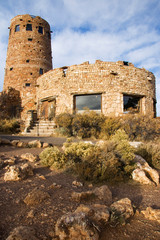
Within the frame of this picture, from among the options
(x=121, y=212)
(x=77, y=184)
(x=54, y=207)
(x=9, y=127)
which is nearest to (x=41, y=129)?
(x=9, y=127)

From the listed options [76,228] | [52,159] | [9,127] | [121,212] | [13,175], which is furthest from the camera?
[9,127]

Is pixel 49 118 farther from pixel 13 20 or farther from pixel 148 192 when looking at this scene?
pixel 13 20

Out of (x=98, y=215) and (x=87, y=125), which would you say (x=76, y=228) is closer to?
(x=98, y=215)

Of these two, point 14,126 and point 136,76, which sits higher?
point 136,76

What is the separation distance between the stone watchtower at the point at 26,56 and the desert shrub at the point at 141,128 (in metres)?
12.6

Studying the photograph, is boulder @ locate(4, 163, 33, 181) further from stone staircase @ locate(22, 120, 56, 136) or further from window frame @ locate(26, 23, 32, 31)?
window frame @ locate(26, 23, 32, 31)

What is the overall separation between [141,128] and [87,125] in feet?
11.1

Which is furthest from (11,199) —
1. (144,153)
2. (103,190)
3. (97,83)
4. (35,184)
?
(97,83)

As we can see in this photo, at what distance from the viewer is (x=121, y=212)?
2.12 m

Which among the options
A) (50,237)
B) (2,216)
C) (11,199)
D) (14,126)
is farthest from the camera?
(14,126)

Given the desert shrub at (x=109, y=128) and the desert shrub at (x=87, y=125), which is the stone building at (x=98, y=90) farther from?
the desert shrub at (x=109, y=128)

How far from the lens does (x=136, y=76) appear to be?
13195 millimetres

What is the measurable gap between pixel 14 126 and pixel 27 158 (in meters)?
8.31

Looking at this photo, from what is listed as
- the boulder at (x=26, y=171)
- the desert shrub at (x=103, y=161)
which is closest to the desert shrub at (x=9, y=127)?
the desert shrub at (x=103, y=161)
